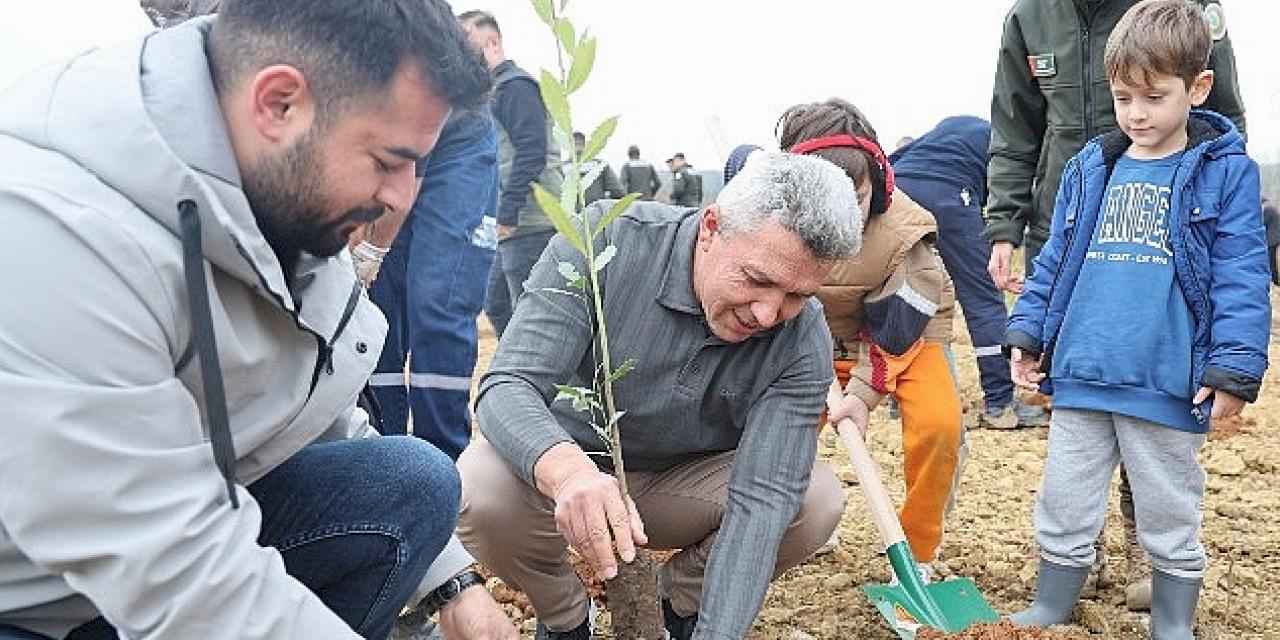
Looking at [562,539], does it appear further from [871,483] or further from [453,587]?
[871,483]

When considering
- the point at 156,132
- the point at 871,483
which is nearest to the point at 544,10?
the point at 156,132

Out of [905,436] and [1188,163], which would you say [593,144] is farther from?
[905,436]

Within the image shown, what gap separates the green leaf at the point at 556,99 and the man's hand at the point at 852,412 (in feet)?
4.81

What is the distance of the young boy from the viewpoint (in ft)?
7.61

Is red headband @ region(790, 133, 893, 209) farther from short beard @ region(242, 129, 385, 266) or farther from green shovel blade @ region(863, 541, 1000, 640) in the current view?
short beard @ region(242, 129, 385, 266)

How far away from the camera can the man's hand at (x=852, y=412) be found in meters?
2.90

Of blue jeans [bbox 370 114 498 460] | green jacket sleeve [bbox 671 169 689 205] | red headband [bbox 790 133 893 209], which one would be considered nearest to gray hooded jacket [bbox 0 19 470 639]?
red headband [bbox 790 133 893 209]

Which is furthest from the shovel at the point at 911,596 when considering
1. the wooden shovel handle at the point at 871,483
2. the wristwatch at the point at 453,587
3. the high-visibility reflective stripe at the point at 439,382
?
the high-visibility reflective stripe at the point at 439,382

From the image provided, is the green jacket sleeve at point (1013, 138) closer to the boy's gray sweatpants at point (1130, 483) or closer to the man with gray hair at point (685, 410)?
the boy's gray sweatpants at point (1130, 483)

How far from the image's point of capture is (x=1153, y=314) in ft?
7.83

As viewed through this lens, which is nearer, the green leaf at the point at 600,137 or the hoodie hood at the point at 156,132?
the hoodie hood at the point at 156,132

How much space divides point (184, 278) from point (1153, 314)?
1.94 m

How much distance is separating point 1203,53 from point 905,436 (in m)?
1.14

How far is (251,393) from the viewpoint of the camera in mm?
1424
